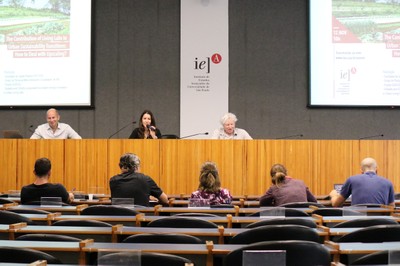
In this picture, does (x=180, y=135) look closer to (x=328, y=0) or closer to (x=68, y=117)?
(x=68, y=117)

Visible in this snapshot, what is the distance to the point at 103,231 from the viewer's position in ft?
11.9

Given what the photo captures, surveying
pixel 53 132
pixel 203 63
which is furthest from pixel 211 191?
pixel 203 63

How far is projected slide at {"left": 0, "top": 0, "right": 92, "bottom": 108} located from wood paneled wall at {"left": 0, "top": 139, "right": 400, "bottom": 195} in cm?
262

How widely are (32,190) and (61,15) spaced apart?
598 centimetres

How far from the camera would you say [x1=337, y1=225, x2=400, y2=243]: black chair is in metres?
3.34

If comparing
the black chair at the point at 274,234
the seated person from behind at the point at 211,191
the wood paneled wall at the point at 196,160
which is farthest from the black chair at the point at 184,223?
the wood paneled wall at the point at 196,160

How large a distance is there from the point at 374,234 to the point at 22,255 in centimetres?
192

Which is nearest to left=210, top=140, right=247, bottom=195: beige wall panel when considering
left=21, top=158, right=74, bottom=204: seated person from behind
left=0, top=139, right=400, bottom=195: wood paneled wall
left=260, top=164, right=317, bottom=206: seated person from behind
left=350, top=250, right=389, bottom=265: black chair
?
left=0, top=139, right=400, bottom=195: wood paneled wall

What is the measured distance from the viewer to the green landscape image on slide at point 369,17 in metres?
10.9

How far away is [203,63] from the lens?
35.9 feet

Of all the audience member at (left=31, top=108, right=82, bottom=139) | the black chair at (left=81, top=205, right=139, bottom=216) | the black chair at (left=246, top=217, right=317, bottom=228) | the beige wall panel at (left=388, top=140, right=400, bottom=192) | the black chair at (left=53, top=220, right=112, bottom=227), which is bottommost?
the black chair at (left=81, top=205, right=139, bottom=216)

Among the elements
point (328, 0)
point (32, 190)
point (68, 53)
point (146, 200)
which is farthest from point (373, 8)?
point (32, 190)

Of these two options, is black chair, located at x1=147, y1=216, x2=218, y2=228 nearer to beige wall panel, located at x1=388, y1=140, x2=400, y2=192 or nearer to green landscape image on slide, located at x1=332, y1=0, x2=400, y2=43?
beige wall panel, located at x1=388, y1=140, x2=400, y2=192

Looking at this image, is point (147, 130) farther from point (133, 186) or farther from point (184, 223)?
point (184, 223)
